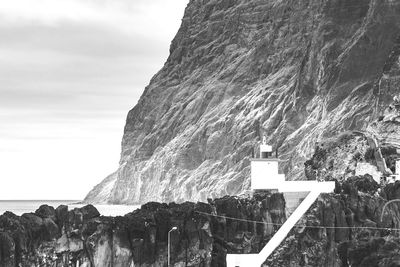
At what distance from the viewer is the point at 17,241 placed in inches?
2704

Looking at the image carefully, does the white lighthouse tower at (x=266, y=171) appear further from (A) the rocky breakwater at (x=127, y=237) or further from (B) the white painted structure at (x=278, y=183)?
(A) the rocky breakwater at (x=127, y=237)

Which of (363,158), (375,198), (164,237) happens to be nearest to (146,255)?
(164,237)

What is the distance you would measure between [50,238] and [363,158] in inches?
1551

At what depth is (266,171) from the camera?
238 feet

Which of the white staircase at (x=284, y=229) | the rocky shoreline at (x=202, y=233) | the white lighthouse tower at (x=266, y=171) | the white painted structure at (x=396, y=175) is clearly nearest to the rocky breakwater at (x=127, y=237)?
the rocky shoreline at (x=202, y=233)

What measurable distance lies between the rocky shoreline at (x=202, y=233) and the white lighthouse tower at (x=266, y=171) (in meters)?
1.32

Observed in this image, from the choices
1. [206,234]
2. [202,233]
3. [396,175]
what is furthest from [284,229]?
[396,175]

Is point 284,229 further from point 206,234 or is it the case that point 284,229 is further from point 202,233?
point 206,234

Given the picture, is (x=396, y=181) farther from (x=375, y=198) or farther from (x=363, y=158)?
(x=363, y=158)

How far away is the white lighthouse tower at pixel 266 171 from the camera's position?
237ft

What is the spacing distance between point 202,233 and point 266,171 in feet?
16.2

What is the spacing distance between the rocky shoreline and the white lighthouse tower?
132 centimetres

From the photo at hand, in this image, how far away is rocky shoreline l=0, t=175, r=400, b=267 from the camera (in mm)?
69250

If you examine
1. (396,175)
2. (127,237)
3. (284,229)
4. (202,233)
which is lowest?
(127,237)
